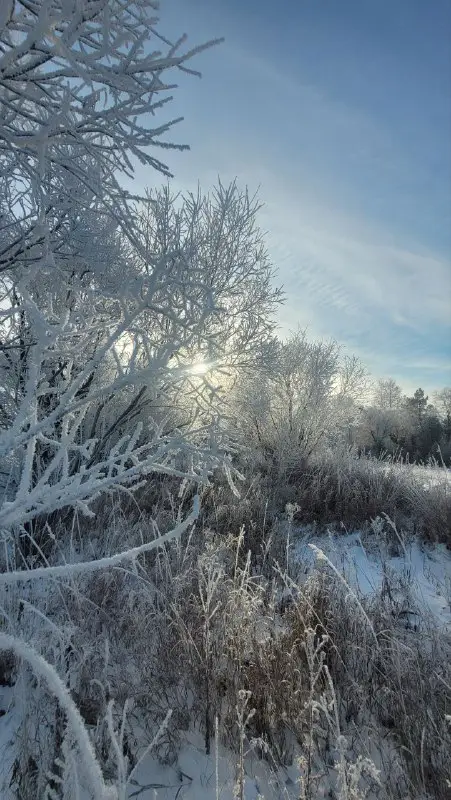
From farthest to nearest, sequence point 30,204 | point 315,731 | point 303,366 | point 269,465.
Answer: point 303,366 < point 269,465 < point 30,204 < point 315,731

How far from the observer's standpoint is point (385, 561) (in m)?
3.45

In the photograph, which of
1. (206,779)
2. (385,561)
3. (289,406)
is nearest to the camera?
(206,779)

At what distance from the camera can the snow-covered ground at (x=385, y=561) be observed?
3327mm

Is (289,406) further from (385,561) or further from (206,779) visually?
(206,779)

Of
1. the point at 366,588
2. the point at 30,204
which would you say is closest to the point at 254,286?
the point at 30,204

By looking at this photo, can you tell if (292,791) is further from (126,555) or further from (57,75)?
(57,75)

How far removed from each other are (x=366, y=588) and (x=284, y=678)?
2006mm

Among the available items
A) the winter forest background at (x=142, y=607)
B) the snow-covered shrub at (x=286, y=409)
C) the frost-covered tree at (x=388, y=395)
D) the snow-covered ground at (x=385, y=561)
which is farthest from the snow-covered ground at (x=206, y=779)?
the frost-covered tree at (x=388, y=395)

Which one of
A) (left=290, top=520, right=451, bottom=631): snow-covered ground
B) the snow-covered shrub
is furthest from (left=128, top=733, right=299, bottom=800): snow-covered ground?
the snow-covered shrub

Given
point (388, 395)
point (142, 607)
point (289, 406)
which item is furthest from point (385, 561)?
point (388, 395)

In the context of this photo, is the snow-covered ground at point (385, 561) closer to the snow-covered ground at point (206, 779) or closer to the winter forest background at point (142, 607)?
the winter forest background at point (142, 607)

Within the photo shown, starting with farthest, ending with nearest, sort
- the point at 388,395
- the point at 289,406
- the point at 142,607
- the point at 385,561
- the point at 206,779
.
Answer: the point at 388,395, the point at 289,406, the point at 385,561, the point at 142,607, the point at 206,779

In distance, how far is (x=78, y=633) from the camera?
244cm

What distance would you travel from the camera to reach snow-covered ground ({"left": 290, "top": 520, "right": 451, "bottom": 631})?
3.33m
